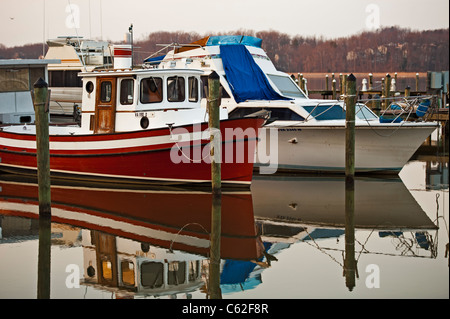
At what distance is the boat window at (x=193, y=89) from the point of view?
1894 cm

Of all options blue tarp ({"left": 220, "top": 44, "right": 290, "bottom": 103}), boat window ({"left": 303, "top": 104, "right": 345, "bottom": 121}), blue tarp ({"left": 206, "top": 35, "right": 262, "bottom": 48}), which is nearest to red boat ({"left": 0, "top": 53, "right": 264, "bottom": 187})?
blue tarp ({"left": 220, "top": 44, "right": 290, "bottom": 103})

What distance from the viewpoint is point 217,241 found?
13.0 meters

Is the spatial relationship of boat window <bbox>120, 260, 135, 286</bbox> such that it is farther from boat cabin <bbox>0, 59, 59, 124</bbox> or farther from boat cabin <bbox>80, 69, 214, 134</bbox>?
boat cabin <bbox>0, 59, 59, 124</bbox>

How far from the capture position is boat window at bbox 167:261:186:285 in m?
10.8

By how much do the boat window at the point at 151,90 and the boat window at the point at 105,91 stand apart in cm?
95

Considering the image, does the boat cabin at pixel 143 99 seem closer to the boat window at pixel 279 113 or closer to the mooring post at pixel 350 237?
the boat window at pixel 279 113

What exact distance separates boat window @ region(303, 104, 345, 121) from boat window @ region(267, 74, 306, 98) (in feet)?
6.44

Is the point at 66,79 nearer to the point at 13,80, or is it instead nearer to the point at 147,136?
the point at 13,80

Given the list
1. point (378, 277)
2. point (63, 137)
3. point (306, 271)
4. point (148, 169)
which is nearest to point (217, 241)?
point (306, 271)

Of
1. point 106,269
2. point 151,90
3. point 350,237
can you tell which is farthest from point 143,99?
point 106,269

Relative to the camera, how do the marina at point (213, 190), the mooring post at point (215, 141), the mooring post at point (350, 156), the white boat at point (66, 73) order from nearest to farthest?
1. the marina at point (213, 190)
2. the mooring post at point (350, 156)
3. the mooring post at point (215, 141)
4. the white boat at point (66, 73)

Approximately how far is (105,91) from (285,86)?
19.6 ft

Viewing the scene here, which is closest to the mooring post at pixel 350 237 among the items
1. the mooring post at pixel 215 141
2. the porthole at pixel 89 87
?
the mooring post at pixel 215 141

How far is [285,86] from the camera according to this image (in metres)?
22.7
